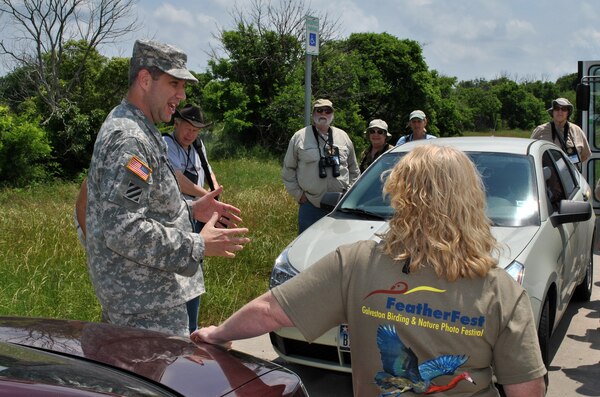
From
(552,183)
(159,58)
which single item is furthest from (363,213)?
(159,58)

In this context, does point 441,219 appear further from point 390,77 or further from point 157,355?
point 390,77

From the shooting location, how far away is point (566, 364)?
4762 millimetres

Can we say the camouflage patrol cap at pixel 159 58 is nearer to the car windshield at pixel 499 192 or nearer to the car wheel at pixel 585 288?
the car windshield at pixel 499 192

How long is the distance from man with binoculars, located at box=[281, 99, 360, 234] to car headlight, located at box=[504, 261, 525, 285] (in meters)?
2.91

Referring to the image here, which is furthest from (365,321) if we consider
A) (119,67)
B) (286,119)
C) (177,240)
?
(119,67)

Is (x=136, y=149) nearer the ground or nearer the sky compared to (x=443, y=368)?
nearer the sky

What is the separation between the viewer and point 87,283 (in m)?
5.66

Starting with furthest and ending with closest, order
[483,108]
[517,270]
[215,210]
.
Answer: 1. [483,108]
2. [517,270]
3. [215,210]

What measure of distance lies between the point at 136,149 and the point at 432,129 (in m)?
35.2

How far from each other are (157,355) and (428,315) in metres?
0.98

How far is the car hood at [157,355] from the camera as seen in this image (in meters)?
2.03

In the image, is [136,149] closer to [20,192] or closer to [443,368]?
[443,368]

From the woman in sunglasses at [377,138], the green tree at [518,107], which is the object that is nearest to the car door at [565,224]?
the woman in sunglasses at [377,138]

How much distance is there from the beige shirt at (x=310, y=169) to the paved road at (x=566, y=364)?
1.69m
